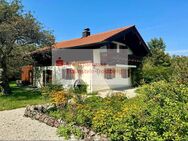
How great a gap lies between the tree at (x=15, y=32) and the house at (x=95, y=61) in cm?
262

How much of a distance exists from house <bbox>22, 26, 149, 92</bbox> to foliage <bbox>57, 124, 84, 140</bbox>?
14390mm

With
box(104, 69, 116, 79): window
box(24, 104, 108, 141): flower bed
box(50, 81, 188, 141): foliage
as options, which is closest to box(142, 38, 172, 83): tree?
box(104, 69, 116, 79): window

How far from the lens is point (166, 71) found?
30000 millimetres

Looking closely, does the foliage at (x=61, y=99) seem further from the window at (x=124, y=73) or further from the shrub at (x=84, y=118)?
the window at (x=124, y=73)

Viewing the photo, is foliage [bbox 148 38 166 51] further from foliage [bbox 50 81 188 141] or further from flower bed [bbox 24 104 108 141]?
foliage [bbox 50 81 188 141]

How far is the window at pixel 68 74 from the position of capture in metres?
26.9

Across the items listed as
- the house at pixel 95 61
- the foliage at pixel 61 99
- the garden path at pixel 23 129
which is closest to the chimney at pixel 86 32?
the house at pixel 95 61

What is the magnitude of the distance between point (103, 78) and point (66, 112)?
1421 cm

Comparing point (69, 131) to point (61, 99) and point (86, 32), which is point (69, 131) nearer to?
point (61, 99)

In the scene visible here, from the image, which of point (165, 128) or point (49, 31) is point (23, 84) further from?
point (165, 128)

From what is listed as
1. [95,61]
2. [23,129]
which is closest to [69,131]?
[23,129]

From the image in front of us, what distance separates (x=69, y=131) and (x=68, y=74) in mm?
17447

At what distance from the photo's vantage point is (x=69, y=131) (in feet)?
33.2

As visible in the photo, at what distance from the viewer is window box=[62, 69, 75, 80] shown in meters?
26.9
